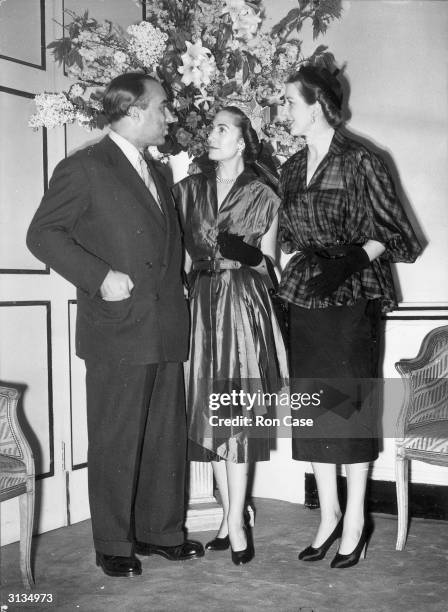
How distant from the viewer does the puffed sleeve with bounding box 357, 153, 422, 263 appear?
2.31 metres

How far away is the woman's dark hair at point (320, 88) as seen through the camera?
93.2 inches

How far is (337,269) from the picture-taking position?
7.49ft

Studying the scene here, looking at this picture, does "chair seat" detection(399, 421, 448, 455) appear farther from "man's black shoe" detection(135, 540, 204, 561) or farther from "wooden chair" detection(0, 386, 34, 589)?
"wooden chair" detection(0, 386, 34, 589)

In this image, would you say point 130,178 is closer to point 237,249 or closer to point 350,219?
point 237,249

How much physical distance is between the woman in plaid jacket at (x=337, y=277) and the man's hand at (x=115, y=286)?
0.54m

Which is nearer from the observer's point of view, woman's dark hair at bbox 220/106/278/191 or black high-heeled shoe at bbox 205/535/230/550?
woman's dark hair at bbox 220/106/278/191

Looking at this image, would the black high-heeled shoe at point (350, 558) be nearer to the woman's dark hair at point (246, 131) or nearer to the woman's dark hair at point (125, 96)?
the woman's dark hair at point (246, 131)

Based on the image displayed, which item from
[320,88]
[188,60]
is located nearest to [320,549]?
[320,88]

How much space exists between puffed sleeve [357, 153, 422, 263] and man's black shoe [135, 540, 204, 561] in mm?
1227

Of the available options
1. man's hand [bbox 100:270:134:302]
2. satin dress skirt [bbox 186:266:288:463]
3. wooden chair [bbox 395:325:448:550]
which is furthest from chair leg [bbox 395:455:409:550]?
man's hand [bbox 100:270:134:302]

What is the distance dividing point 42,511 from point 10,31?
1875 millimetres

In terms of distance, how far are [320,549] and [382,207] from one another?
1.17 metres

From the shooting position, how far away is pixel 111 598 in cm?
221

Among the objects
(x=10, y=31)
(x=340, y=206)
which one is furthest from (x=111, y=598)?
(x=10, y=31)
